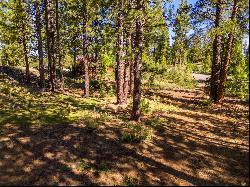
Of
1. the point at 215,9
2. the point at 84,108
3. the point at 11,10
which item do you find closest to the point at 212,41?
the point at 215,9

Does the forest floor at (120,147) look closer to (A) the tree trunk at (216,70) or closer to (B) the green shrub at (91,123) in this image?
(B) the green shrub at (91,123)

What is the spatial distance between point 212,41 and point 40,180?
52.4 feet

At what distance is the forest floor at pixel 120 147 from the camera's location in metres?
9.79

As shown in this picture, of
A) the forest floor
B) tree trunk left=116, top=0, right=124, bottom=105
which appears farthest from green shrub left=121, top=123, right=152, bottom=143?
tree trunk left=116, top=0, right=124, bottom=105

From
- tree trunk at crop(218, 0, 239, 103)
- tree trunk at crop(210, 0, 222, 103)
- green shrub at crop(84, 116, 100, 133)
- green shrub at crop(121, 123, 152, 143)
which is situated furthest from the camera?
tree trunk at crop(210, 0, 222, 103)

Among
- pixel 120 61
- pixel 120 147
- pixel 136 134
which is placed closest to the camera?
pixel 120 147

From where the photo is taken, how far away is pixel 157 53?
77.9 metres

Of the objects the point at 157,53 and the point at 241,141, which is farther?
the point at 157,53

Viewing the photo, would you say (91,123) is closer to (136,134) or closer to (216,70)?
(136,134)

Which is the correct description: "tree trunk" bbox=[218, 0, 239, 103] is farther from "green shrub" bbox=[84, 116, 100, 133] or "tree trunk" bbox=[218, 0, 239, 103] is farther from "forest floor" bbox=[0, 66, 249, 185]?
"green shrub" bbox=[84, 116, 100, 133]

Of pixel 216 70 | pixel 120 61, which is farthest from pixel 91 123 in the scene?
pixel 216 70

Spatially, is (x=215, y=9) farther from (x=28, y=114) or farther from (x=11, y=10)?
(x=11, y=10)

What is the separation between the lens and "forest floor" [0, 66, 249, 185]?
9.79m

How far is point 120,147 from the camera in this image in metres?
11.9
